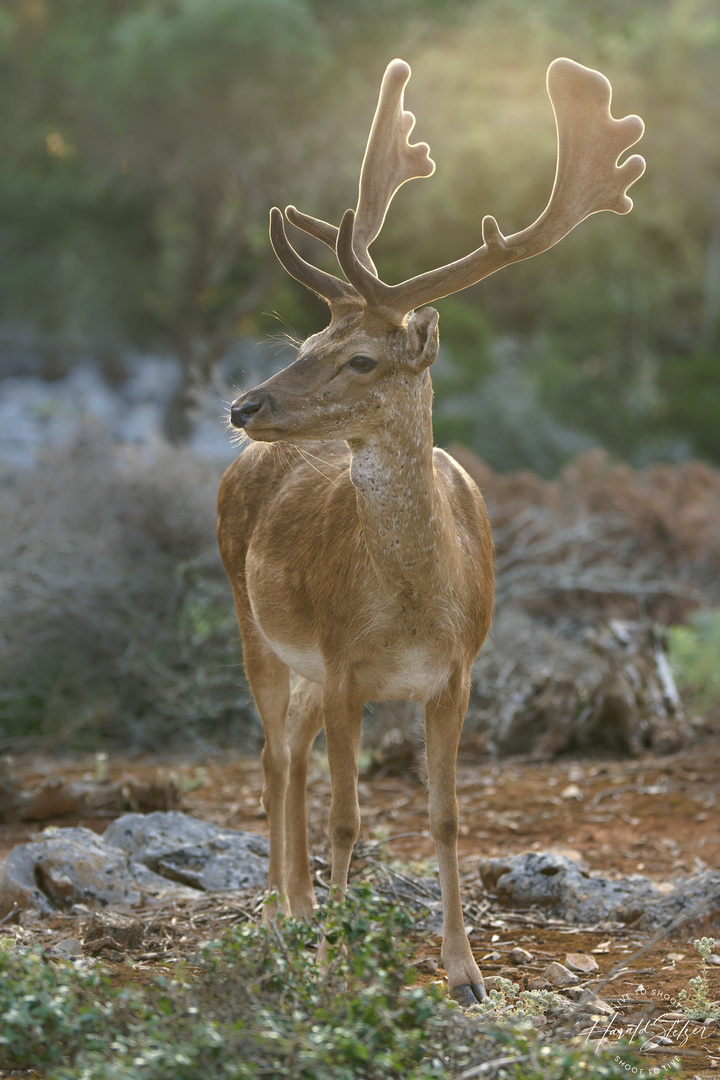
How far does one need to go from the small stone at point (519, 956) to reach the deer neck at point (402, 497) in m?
1.68

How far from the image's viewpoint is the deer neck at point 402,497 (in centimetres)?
392

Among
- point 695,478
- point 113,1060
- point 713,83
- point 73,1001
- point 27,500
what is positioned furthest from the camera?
point 713,83

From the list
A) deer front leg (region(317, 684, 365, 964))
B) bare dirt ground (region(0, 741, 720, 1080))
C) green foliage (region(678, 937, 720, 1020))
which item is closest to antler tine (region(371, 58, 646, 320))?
deer front leg (region(317, 684, 365, 964))

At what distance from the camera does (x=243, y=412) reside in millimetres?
3834

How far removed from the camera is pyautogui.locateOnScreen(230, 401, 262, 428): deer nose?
3.82 m

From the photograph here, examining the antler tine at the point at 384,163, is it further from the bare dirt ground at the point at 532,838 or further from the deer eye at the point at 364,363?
the bare dirt ground at the point at 532,838

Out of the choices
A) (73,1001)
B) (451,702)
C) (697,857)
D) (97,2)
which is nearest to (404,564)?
(451,702)

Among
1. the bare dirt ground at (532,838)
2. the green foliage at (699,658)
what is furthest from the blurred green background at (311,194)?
the bare dirt ground at (532,838)

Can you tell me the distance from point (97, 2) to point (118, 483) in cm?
1687

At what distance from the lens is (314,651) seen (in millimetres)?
4551

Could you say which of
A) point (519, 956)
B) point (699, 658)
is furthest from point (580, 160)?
point (699, 658)

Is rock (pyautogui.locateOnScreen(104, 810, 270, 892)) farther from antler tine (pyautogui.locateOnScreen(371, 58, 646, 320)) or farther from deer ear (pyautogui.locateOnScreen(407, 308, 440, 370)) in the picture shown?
antler tine (pyautogui.locateOnScreen(371, 58, 646, 320))

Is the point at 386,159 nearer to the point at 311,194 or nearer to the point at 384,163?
the point at 384,163

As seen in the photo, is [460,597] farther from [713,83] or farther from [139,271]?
[713,83]
